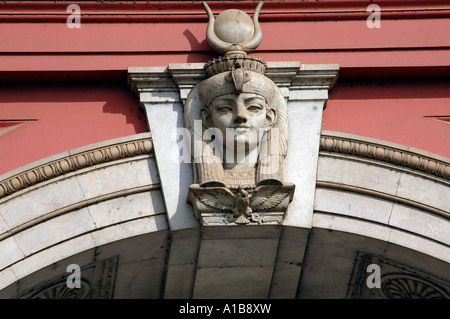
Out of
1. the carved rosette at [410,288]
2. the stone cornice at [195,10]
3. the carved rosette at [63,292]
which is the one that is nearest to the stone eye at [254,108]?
the stone cornice at [195,10]

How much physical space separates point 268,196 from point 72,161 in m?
1.13

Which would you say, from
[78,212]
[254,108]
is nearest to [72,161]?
[78,212]

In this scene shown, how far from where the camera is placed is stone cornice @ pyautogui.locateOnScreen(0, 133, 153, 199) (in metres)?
5.90

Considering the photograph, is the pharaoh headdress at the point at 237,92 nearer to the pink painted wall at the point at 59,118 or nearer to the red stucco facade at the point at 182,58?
the red stucco facade at the point at 182,58

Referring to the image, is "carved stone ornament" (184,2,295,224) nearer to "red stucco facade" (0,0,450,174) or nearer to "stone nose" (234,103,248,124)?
"stone nose" (234,103,248,124)

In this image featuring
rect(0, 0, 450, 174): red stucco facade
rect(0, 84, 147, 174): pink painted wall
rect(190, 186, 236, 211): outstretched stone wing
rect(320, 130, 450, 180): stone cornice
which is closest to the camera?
rect(190, 186, 236, 211): outstretched stone wing

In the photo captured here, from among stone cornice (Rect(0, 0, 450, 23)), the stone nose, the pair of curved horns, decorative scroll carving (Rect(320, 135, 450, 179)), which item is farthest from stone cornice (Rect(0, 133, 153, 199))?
decorative scroll carving (Rect(320, 135, 450, 179))

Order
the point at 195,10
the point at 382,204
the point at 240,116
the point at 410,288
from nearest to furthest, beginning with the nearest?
the point at 240,116
the point at 382,204
the point at 410,288
the point at 195,10

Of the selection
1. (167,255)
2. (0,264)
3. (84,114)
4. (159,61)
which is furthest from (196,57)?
(0,264)

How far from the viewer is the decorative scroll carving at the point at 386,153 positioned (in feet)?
19.8

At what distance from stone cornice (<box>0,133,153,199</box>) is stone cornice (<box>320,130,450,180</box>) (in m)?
1.07

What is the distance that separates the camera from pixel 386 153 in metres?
6.06

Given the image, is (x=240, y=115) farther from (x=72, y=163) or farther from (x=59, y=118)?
(x=59, y=118)

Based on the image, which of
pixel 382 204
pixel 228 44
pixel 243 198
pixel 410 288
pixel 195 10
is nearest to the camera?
pixel 243 198
